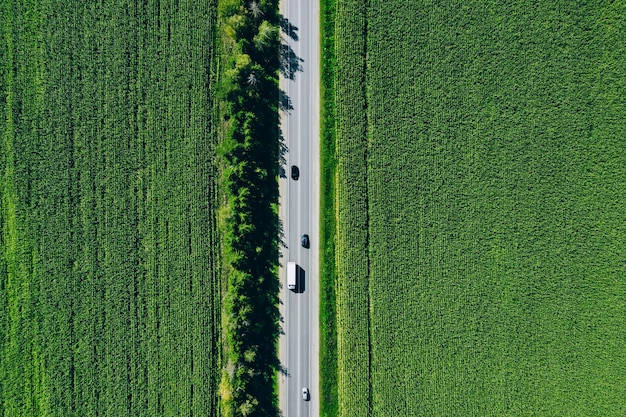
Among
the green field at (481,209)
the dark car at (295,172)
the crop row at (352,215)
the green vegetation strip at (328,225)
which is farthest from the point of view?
the dark car at (295,172)

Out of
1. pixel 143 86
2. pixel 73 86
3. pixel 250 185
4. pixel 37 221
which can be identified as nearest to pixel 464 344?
pixel 250 185

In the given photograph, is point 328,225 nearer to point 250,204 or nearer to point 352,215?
point 352,215

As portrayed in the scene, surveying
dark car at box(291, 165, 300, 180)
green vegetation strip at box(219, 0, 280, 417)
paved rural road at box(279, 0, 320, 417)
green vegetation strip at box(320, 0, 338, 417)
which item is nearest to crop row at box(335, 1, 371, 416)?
green vegetation strip at box(320, 0, 338, 417)

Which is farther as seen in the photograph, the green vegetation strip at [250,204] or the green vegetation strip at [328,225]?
the green vegetation strip at [328,225]

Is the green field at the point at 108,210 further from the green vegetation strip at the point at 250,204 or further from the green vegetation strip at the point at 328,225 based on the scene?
the green vegetation strip at the point at 328,225

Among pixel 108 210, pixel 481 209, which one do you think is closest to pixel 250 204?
pixel 108 210

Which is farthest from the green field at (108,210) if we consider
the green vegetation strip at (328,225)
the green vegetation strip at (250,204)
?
the green vegetation strip at (328,225)

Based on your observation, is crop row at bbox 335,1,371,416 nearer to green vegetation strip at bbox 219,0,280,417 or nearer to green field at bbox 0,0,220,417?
green vegetation strip at bbox 219,0,280,417
